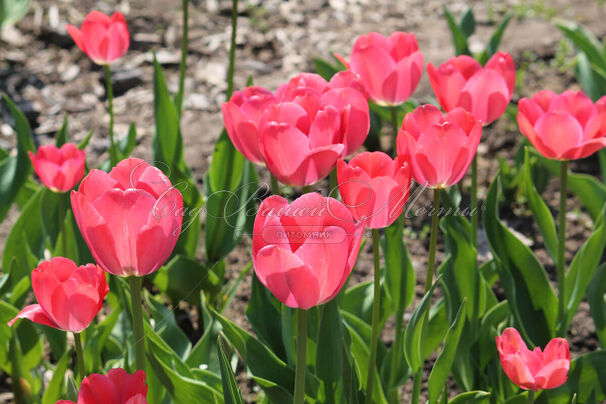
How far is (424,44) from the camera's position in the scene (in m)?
3.62

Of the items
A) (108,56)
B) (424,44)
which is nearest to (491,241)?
(108,56)

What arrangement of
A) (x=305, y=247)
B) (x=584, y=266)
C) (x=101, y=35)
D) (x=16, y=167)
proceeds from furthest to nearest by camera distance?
(x=16, y=167) < (x=101, y=35) < (x=584, y=266) < (x=305, y=247)

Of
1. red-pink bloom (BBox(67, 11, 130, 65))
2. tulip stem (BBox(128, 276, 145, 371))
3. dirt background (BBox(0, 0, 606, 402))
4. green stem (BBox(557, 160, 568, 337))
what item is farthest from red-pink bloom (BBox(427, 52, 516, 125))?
dirt background (BBox(0, 0, 606, 402))

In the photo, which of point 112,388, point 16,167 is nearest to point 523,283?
point 112,388

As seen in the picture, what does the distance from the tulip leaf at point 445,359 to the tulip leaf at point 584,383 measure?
38 cm

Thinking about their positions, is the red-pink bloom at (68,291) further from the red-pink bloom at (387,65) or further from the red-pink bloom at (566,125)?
the red-pink bloom at (566,125)

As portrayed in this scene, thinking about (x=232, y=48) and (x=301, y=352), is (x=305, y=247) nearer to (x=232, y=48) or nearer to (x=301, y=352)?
(x=301, y=352)

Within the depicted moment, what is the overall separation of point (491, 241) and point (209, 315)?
59 centimetres

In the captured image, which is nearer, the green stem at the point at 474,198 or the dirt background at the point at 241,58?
the green stem at the point at 474,198

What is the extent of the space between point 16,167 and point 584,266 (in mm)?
1373

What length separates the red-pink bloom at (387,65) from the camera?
1.41m

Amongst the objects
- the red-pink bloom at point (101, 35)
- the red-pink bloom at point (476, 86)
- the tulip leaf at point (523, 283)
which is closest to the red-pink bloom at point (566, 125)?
the red-pink bloom at point (476, 86)

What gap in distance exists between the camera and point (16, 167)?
1.97 metres

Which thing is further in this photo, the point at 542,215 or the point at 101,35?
the point at 101,35
